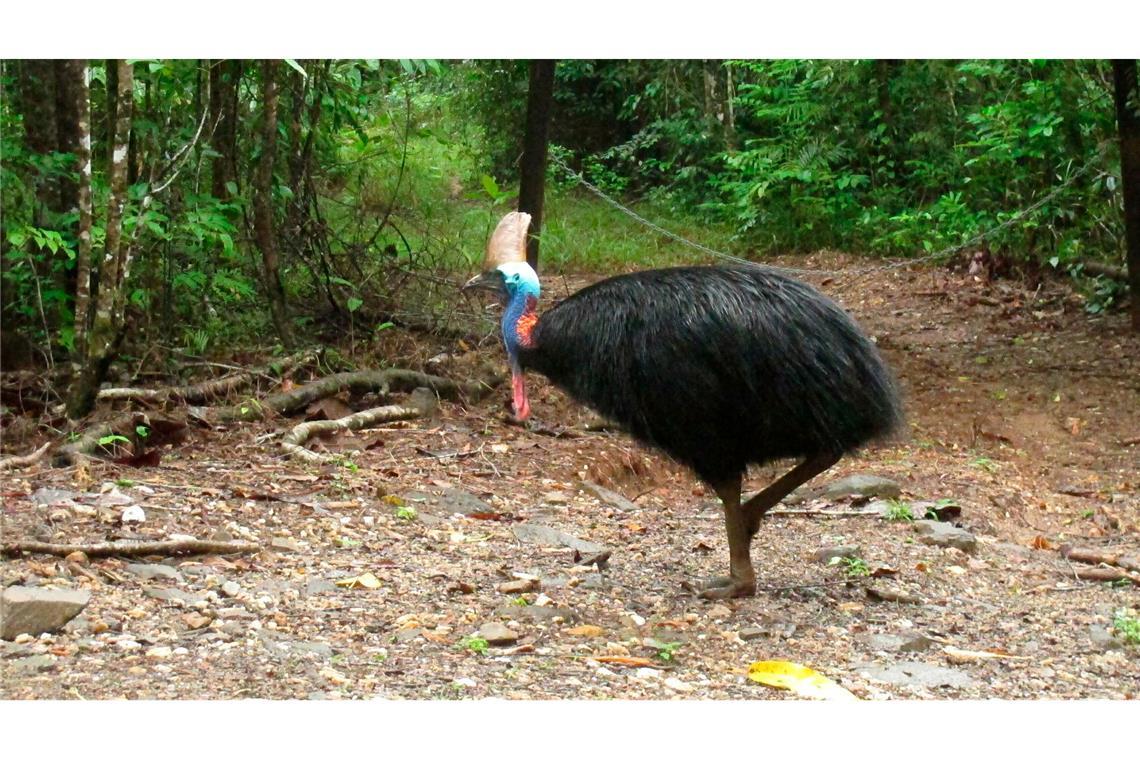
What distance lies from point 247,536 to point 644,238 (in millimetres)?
5243

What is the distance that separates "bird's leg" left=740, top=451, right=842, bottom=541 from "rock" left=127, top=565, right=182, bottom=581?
1.67 metres

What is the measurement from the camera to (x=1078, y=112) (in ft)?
25.5

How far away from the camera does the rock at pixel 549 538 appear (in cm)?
460

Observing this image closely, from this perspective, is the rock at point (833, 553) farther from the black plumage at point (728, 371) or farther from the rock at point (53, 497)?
the rock at point (53, 497)

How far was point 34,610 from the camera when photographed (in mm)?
3172

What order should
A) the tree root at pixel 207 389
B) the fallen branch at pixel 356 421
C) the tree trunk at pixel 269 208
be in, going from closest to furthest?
1. the fallen branch at pixel 356 421
2. the tree root at pixel 207 389
3. the tree trunk at pixel 269 208

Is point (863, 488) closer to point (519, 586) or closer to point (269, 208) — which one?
point (519, 586)

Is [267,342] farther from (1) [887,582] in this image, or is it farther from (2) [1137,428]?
(2) [1137,428]

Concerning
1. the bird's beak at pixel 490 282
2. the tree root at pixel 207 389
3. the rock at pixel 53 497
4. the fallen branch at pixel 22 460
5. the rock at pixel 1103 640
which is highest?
the bird's beak at pixel 490 282

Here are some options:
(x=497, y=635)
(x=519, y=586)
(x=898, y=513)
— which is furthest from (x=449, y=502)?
(x=898, y=513)

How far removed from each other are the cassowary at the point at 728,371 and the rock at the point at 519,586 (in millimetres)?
518

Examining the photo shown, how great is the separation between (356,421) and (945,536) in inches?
100

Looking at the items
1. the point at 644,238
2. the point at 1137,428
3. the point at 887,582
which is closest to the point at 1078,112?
the point at 1137,428

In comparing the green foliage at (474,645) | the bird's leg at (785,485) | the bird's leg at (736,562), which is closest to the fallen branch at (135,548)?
the green foliage at (474,645)
